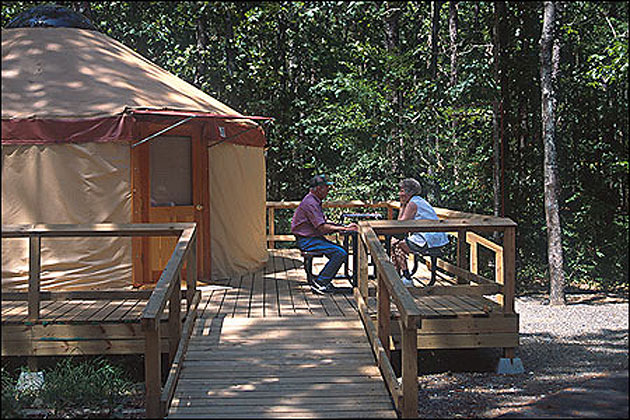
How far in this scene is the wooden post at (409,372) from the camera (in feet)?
12.3

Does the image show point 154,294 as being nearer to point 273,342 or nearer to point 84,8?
point 273,342

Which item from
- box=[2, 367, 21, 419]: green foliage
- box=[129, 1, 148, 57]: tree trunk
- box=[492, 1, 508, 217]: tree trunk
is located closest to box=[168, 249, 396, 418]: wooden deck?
box=[2, 367, 21, 419]: green foliage

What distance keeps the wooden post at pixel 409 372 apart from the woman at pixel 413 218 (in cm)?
212

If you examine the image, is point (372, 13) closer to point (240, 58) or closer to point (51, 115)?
point (240, 58)

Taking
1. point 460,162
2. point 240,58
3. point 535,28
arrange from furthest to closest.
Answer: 1. point 240,58
2. point 460,162
3. point 535,28

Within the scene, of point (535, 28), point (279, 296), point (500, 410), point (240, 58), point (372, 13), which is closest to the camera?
point (500, 410)

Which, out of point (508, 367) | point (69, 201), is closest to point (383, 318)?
point (508, 367)

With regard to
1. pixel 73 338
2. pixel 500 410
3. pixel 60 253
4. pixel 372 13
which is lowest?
pixel 500 410

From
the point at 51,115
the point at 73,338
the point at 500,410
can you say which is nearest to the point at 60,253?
the point at 51,115

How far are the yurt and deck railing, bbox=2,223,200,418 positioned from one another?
46.2 inches

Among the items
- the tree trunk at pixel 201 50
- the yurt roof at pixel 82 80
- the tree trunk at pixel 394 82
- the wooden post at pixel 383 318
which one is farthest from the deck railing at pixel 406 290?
the tree trunk at pixel 201 50

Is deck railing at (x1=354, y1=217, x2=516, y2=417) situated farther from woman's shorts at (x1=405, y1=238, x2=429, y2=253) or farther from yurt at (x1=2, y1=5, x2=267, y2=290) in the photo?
yurt at (x1=2, y1=5, x2=267, y2=290)

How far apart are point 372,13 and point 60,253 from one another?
29.3ft

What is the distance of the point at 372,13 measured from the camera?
534 inches
